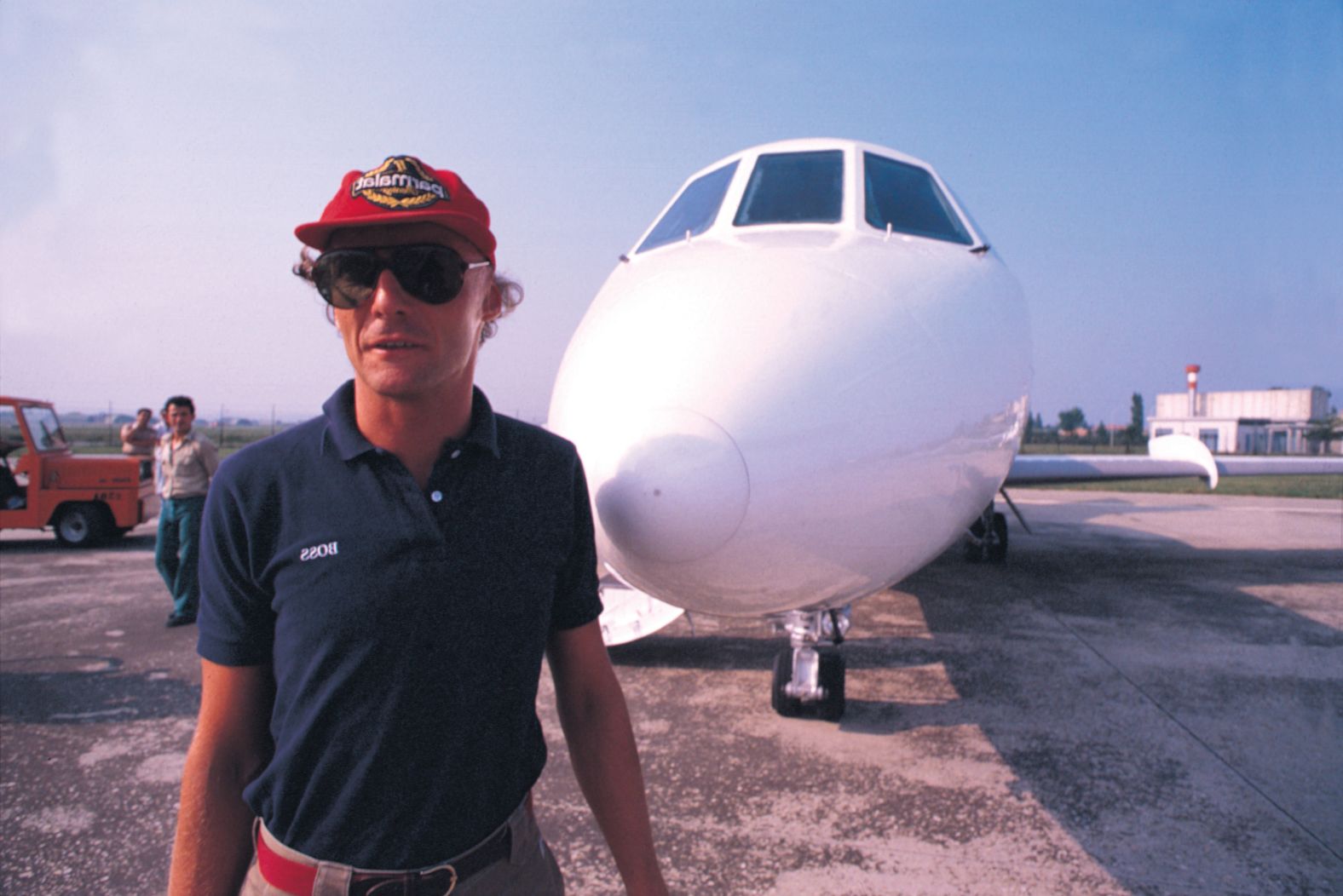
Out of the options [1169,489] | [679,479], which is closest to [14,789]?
[679,479]

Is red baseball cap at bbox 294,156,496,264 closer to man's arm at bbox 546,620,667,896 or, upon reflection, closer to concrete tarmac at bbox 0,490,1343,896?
man's arm at bbox 546,620,667,896

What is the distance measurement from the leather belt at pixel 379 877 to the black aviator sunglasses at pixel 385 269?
85cm

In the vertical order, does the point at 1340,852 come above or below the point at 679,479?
below

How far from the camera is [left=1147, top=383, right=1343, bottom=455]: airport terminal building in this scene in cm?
2930

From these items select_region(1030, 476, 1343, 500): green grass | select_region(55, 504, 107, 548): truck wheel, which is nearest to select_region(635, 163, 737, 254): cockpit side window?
select_region(55, 504, 107, 548): truck wheel

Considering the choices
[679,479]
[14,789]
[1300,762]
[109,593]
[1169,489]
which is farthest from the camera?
[1169,489]

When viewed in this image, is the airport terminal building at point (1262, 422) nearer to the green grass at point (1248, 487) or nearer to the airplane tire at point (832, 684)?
the green grass at point (1248, 487)

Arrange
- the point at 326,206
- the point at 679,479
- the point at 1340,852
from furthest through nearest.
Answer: the point at 1340,852 → the point at 679,479 → the point at 326,206

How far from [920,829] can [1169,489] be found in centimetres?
2222

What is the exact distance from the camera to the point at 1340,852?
2725 millimetres

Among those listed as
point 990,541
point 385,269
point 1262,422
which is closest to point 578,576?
point 385,269

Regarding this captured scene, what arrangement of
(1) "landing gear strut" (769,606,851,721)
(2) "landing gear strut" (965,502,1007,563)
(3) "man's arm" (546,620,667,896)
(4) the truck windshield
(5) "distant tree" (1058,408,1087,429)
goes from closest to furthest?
(3) "man's arm" (546,620,667,896) → (1) "landing gear strut" (769,606,851,721) → (2) "landing gear strut" (965,502,1007,563) → (4) the truck windshield → (5) "distant tree" (1058,408,1087,429)

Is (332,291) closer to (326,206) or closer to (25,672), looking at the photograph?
(326,206)

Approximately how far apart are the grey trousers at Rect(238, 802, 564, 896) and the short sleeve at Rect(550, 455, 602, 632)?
32cm
